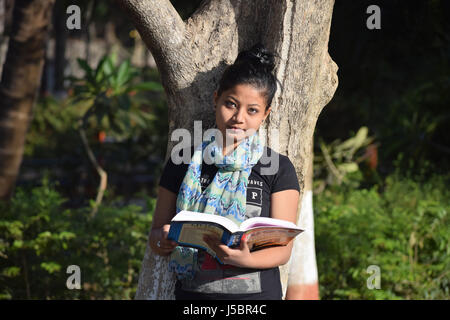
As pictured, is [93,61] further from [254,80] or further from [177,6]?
[254,80]

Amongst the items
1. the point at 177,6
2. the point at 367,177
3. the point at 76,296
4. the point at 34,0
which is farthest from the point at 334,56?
the point at 76,296

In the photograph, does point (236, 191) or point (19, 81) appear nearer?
point (236, 191)

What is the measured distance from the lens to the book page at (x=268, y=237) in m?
2.28

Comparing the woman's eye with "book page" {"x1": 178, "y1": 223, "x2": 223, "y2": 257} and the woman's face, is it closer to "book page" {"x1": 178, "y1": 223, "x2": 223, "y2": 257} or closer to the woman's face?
the woman's face

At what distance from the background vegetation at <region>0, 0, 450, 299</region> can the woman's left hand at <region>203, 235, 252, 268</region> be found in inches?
97.4

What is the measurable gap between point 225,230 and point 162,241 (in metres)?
0.46

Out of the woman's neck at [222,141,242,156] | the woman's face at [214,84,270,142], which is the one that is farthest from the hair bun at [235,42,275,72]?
the woman's neck at [222,141,242,156]

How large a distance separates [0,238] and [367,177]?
557 cm

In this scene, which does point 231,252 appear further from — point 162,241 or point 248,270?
point 162,241

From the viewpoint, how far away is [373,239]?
506 cm

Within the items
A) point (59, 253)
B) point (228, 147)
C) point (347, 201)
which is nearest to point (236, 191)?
point (228, 147)

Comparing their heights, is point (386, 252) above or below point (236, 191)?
below

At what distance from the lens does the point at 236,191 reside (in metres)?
2.53

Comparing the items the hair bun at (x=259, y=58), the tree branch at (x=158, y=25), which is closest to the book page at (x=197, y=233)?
the hair bun at (x=259, y=58)
